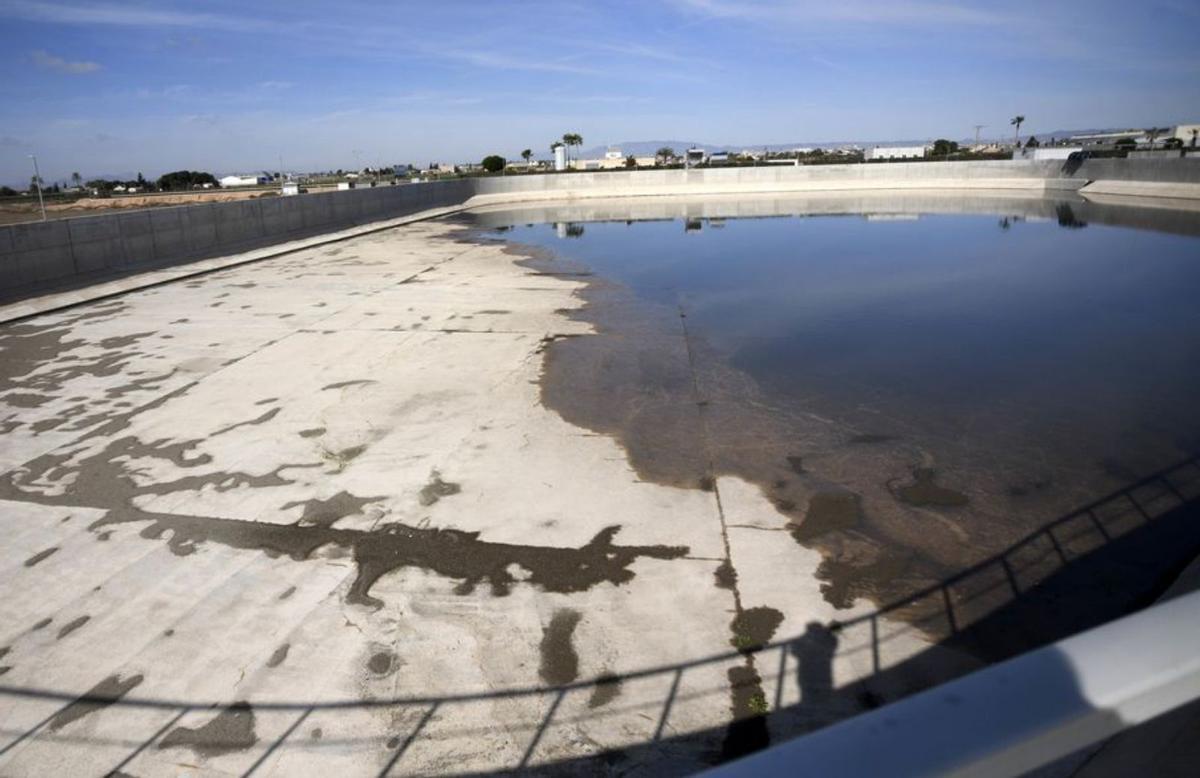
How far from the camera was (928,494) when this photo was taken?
833 centimetres

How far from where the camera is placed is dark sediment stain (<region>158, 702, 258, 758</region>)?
4895 millimetres

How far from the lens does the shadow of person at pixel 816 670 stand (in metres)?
5.04

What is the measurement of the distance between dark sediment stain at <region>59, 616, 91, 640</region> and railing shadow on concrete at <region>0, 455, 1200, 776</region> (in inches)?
24.5

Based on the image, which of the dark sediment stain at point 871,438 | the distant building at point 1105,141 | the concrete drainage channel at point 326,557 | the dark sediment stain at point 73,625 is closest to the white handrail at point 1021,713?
the concrete drainage channel at point 326,557

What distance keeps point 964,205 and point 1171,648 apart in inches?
2068

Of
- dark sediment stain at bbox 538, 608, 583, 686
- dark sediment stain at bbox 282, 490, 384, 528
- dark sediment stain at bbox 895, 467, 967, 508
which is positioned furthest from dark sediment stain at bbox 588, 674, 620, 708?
dark sediment stain at bbox 895, 467, 967, 508

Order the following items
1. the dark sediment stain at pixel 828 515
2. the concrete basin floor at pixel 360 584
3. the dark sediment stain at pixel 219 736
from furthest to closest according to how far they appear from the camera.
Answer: the dark sediment stain at pixel 828 515
the concrete basin floor at pixel 360 584
the dark sediment stain at pixel 219 736

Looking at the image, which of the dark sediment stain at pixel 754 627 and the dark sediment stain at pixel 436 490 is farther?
the dark sediment stain at pixel 436 490

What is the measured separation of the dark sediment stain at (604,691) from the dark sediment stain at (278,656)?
2.48 metres

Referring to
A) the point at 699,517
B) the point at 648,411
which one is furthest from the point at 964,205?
the point at 699,517

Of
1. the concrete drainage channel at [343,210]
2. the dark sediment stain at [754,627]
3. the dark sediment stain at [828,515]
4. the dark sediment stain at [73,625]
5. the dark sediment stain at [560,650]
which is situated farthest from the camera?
the concrete drainage channel at [343,210]

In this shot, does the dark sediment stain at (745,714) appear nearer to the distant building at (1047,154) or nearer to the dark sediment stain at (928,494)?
the dark sediment stain at (928,494)

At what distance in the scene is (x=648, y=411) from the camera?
11.2 m

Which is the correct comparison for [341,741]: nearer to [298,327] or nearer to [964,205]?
[298,327]
